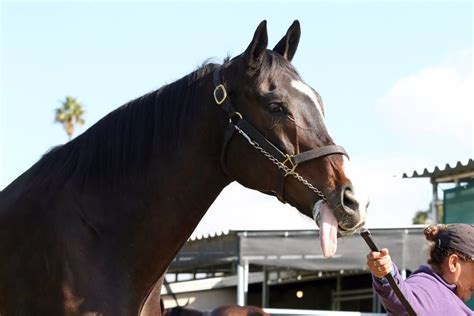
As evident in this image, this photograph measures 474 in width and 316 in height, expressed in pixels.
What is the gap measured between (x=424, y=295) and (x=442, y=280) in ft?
0.91

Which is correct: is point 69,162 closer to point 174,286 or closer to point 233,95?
point 233,95

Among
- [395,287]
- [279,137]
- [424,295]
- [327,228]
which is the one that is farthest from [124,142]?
[424,295]

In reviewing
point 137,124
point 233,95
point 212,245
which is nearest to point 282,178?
point 233,95

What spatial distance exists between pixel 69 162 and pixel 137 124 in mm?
371

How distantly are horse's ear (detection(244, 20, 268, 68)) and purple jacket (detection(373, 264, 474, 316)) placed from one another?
45.4 inches

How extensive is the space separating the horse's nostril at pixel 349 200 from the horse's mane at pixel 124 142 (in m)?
0.89

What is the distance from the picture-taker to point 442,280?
4.82 meters

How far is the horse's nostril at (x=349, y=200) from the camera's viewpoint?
397 cm

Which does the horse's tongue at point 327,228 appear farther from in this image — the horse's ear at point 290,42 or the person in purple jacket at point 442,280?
the horse's ear at point 290,42

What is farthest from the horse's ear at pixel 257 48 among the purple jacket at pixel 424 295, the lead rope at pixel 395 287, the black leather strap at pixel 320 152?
the purple jacket at pixel 424 295

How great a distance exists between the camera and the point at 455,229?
15.9 ft

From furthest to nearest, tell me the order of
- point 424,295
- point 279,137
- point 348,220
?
point 424,295 → point 279,137 → point 348,220

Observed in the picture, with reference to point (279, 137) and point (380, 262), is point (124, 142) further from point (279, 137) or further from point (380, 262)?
point (380, 262)

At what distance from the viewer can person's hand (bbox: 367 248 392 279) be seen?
414 cm
